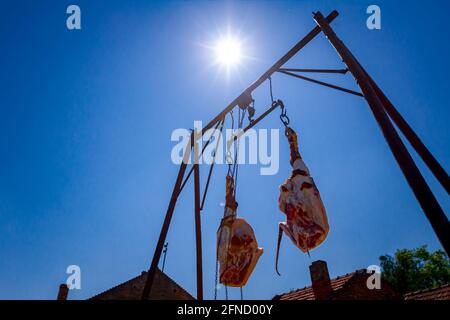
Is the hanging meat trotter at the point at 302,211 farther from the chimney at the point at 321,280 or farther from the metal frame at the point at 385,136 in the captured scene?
the chimney at the point at 321,280

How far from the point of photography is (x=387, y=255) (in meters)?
45.7

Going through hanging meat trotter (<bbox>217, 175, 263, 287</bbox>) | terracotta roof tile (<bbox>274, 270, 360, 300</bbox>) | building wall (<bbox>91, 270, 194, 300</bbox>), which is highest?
building wall (<bbox>91, 270, 194, 300</bbox>)

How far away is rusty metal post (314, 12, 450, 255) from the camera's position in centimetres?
157

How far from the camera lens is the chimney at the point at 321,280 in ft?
→ 37.2

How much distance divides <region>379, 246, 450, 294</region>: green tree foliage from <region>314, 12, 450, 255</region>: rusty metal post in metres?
46.3

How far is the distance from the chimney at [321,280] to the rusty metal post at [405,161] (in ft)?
34.8

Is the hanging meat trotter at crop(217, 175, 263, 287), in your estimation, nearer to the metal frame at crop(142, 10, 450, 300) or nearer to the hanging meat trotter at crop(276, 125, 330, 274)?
the hanging meat trotter at crop(276, 125, 330, 274)

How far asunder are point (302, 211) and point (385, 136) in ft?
2.92

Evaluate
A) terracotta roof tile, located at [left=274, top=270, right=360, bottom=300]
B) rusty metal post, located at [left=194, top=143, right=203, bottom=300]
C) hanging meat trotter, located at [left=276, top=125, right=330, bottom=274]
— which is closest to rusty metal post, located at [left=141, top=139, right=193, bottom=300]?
rusty metal post, located at [left=194, top=143, right=203, bottom=300]

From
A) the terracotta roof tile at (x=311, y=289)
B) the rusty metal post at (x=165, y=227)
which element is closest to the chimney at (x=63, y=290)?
the terracotta roof tile at (x=311, y=289)

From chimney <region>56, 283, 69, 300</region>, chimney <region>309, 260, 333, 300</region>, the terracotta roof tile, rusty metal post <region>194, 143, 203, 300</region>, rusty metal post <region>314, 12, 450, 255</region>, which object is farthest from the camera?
chimney <region>56, 283, 69, 300</region>

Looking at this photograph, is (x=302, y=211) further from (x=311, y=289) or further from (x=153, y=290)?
(x=153, y=290)
